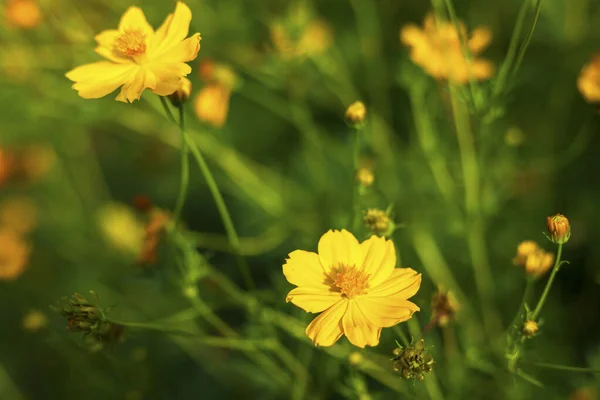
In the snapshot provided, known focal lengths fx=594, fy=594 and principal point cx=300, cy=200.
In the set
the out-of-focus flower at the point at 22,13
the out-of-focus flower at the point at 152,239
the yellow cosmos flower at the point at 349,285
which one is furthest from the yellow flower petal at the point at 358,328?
the out-of-focus flower at the point at 22,13

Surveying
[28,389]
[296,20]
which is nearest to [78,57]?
[296,20]

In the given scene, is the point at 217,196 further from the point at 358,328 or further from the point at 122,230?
the point at 122,230

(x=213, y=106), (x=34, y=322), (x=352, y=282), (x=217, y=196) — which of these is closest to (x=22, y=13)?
(x=213, y=106)

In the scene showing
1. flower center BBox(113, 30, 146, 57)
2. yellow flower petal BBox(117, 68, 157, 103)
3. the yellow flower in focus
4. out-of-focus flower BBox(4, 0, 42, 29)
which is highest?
out-of-focus flower BBox(4, 0, 42, 29)

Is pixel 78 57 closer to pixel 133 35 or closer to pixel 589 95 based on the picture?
pixel 133 35

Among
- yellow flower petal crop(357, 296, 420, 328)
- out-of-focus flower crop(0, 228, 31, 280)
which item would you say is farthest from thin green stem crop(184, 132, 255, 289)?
out-of-focus flower crop(0, 228, 31, 280)

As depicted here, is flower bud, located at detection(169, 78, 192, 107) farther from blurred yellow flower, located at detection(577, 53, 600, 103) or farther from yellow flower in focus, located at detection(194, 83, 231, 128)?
blurred yellow flower, located at detection(577, 53, 600, 103)

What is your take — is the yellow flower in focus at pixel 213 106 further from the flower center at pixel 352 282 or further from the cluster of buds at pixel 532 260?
the cluster of buds at pixel 532 260
